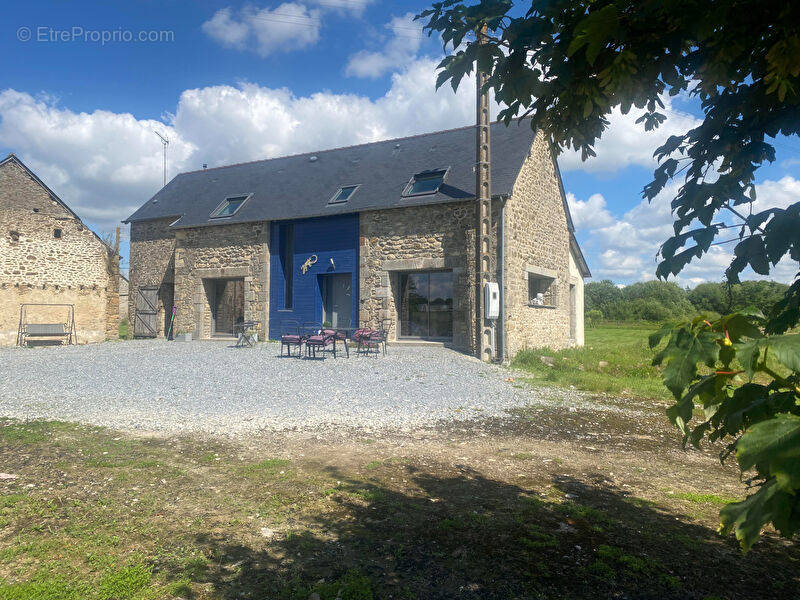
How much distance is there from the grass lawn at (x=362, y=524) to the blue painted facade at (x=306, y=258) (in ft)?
36.9

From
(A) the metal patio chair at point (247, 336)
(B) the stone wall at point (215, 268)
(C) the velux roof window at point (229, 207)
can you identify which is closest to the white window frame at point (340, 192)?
(B) the stone wall at point (215, 268)

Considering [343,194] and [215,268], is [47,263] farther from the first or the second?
[343,194]

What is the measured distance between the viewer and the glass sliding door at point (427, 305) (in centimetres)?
1491

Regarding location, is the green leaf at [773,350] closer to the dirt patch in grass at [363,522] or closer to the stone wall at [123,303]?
the dirt patch in grass at [363,522]

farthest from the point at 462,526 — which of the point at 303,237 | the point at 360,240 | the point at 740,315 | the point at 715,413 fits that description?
the point at 303,237

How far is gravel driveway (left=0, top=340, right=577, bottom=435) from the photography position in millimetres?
6625

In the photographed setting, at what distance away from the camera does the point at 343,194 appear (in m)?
17.3

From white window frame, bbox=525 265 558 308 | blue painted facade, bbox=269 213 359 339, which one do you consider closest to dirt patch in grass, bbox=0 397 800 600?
white window frame, bbox=525 265 558 308

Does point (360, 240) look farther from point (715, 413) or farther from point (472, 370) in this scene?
point (715, 413)

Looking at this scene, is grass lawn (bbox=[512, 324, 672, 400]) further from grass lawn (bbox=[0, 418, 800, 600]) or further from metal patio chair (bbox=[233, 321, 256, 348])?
metal patio chair (bbox=[233, 321, 256, 348])

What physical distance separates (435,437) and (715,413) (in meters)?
4.55

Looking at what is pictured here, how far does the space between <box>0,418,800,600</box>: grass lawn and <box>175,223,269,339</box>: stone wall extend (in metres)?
12.4

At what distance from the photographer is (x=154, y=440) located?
5438 mm

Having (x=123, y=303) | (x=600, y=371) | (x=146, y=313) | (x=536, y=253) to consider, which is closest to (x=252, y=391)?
(x=600, y=371)
